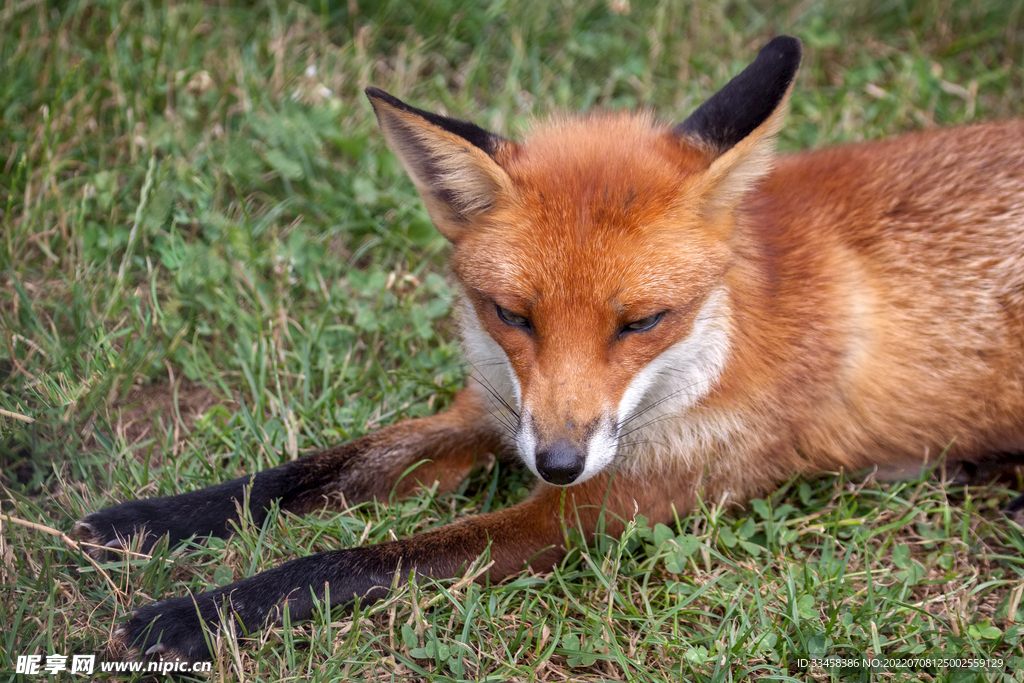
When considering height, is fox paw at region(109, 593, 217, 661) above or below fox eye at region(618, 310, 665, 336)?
below

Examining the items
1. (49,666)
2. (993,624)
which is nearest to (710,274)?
(993,624)

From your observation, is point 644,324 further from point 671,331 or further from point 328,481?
point 328,481

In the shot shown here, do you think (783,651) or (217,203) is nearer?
(783,651)

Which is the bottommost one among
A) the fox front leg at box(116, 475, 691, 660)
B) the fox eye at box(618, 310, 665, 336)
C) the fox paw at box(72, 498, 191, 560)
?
the fox paw at box(72, 498, 191, 560)

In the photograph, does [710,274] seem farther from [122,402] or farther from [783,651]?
[122,402]

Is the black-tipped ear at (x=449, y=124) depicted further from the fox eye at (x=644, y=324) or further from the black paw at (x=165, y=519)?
the black paw at (x=165, y=519)

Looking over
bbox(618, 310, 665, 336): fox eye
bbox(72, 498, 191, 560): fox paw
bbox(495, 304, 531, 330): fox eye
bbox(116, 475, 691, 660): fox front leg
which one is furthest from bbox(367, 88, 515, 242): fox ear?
bbox(72, 498, 191, 560): fox paw

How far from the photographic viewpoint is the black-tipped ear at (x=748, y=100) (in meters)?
2.41

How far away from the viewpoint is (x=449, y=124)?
2406mm

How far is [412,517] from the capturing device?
289cm

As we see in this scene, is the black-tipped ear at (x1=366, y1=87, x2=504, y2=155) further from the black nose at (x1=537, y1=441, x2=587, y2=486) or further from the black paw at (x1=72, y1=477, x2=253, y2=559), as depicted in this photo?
the black paw at (x1=72, y1=477, x2=253, y2=559)

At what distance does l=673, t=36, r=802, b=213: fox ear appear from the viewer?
2363mm

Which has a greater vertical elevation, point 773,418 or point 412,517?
point 773,418

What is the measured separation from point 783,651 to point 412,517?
1.30 metres
